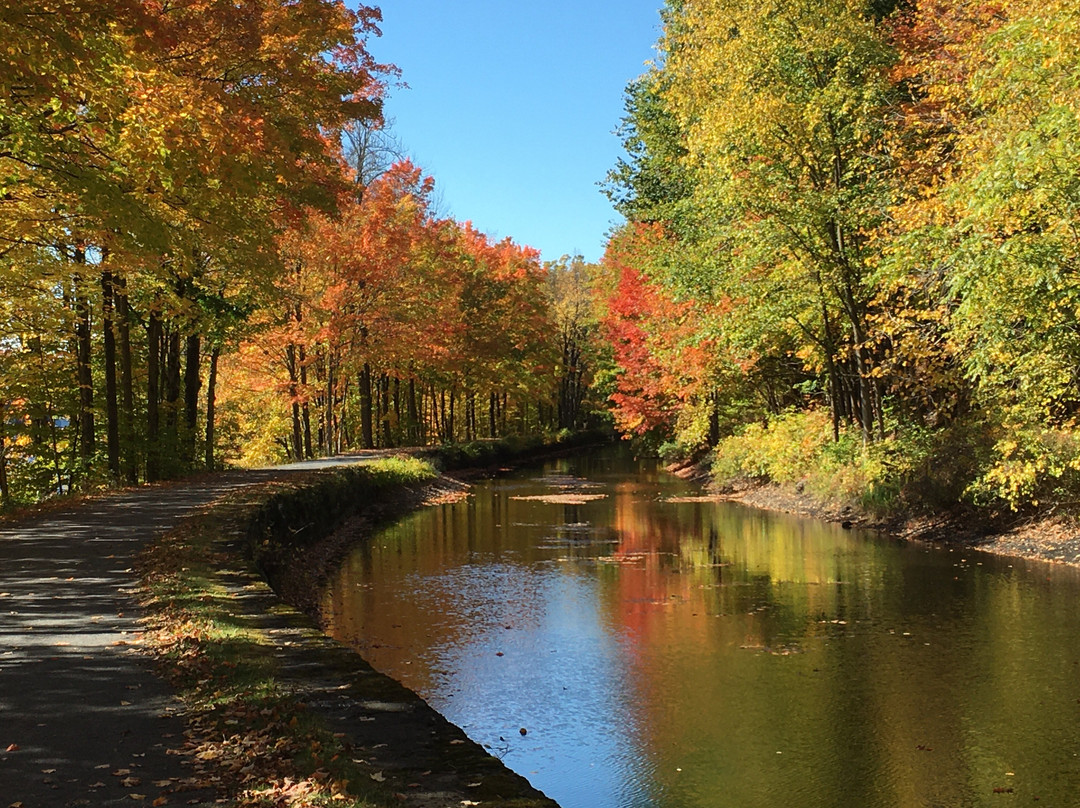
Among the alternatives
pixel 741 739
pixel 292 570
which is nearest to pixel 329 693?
pixel 741 739

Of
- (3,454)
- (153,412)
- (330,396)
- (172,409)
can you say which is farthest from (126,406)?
(330,396)

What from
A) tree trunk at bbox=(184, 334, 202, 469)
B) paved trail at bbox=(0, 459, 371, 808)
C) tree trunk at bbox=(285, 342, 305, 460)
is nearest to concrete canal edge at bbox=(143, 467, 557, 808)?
paved trail at bbox=(0, 459, 371, 808)

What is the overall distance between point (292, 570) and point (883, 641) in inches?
328

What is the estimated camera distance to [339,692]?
5879 mm

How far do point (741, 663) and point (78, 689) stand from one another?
6190 mm

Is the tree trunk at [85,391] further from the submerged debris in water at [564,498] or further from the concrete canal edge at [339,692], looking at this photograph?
the submerged debris in water at [564,498]

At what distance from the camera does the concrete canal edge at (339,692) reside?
14.9ft

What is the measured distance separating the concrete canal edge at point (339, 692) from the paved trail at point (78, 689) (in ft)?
1.42

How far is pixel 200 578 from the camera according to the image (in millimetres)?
9062

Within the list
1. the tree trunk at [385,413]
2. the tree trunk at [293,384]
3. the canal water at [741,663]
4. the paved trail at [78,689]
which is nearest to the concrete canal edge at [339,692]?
the paved trail at [78,689]

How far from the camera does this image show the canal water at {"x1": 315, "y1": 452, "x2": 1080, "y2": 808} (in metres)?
6.64

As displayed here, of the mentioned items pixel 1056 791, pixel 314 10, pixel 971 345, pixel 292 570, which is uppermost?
pixel 314 10

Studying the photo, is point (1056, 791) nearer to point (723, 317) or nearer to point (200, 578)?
point (200, 578)

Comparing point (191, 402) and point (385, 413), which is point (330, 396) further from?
point (191, 402)
